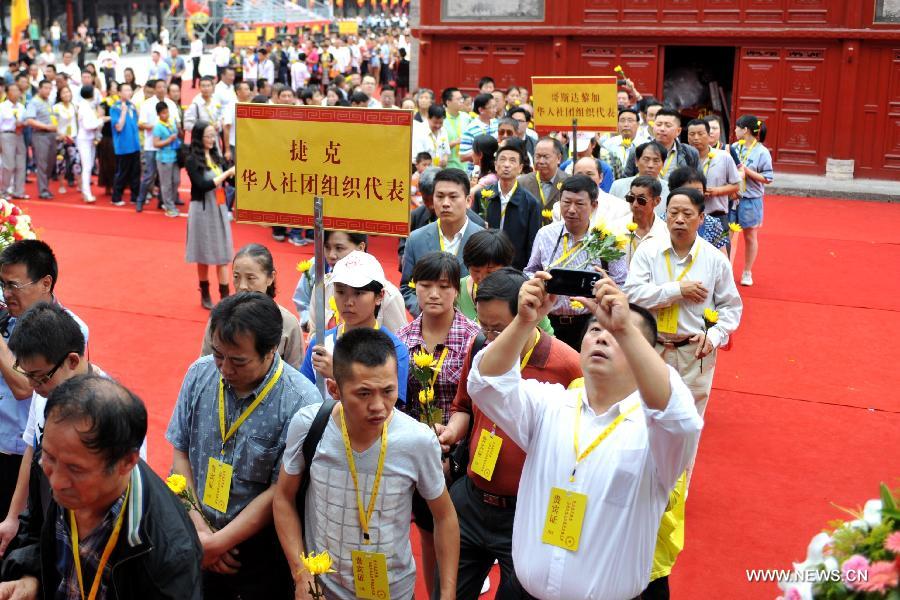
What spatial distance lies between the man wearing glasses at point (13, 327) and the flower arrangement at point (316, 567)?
1629mm

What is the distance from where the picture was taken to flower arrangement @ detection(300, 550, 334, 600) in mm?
2842

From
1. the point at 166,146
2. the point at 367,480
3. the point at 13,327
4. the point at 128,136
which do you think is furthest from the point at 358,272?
the point at 128,136

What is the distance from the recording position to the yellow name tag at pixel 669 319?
5.30 meters

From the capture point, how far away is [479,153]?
8453mm

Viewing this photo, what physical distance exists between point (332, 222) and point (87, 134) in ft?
→ 39.0

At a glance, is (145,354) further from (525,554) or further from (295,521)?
(525,554)

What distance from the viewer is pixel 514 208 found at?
6938 mm

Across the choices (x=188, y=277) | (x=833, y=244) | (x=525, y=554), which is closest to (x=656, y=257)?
(x=525, y=554)

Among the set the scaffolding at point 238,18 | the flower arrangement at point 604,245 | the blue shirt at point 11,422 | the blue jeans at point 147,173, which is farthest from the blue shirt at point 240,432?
the scaffolding at point 238,18

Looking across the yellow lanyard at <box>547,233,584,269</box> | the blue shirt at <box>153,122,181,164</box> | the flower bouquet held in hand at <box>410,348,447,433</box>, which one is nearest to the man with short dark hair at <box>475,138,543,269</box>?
the yellow lanyard at <box>547,233,584,269</box>

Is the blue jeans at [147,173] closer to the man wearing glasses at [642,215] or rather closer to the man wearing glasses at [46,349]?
the man wearing glasses at [642,215]

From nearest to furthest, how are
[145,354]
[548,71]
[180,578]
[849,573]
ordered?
[849,573] → [180,578] → [145,354] → [548,71]

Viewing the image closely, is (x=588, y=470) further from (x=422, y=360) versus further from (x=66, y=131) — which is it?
(x=66, y=131)

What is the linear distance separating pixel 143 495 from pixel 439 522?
3.30 ft
